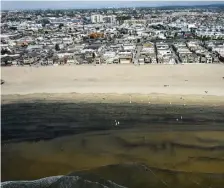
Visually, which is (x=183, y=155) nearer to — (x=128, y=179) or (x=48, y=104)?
(x=128, y=179)

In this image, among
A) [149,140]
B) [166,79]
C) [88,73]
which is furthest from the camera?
[88,73]

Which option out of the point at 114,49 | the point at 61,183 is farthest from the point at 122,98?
the point at 114,49

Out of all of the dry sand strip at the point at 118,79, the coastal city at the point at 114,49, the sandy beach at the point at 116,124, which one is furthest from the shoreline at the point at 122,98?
the coastal city at the point at 114,49

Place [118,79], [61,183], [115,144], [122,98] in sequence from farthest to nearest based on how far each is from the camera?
[118,79], [122,98], [115,144], [61,183]

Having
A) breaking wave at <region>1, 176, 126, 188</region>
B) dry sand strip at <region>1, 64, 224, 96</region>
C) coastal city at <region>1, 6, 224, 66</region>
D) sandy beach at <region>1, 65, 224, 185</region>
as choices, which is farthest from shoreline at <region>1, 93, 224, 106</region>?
coastal city at <region>1, 6, 224, 66</region>

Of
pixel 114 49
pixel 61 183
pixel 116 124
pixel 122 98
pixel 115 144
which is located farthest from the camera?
pixel 114 49

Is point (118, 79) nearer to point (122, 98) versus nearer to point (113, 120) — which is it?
point (122, 98)

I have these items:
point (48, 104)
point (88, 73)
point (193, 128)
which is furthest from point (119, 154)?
point (88, 73)
